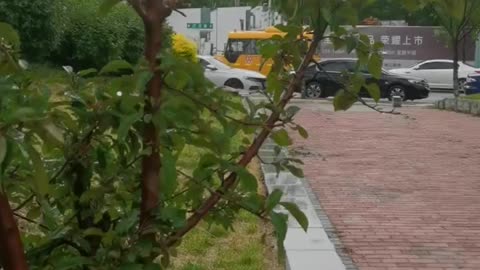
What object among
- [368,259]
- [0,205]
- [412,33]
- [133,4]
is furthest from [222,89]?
[412,33]

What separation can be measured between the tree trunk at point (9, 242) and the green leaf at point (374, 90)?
93 cm

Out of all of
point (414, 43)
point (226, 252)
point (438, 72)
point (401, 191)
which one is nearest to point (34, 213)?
point (226, 252)

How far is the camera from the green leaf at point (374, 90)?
7.14ft

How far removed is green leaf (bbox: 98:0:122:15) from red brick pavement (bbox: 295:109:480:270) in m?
0.77

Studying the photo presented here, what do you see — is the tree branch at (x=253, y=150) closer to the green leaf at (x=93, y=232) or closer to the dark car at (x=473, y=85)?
the green leaf at (x=93, y=232)

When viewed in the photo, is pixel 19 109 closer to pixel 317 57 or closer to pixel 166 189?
pixel 166 189

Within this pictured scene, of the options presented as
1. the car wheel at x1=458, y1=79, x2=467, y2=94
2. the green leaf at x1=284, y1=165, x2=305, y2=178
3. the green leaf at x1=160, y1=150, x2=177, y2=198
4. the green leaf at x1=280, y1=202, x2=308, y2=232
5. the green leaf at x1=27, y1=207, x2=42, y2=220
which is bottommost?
the car wheel at x1=458, y1=79, x2=467, y2=94

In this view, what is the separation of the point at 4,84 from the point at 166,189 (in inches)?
18.5

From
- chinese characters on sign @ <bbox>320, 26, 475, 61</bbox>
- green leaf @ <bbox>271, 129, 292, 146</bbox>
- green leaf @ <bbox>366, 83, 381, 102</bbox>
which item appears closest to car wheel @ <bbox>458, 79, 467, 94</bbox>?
chinese characters on sign @ <bbox>320, 26, 475, 61</bbox>

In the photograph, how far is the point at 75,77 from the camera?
6.66ft

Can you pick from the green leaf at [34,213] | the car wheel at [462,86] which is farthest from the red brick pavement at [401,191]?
the car wheel at [462,86]

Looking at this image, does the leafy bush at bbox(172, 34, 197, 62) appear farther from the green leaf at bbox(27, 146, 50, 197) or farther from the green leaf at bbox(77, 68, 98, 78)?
the green leaf at bbox(27, 146, 50, 197)

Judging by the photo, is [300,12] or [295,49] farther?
[295,49]

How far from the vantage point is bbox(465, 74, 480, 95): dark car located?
30.3 metres
